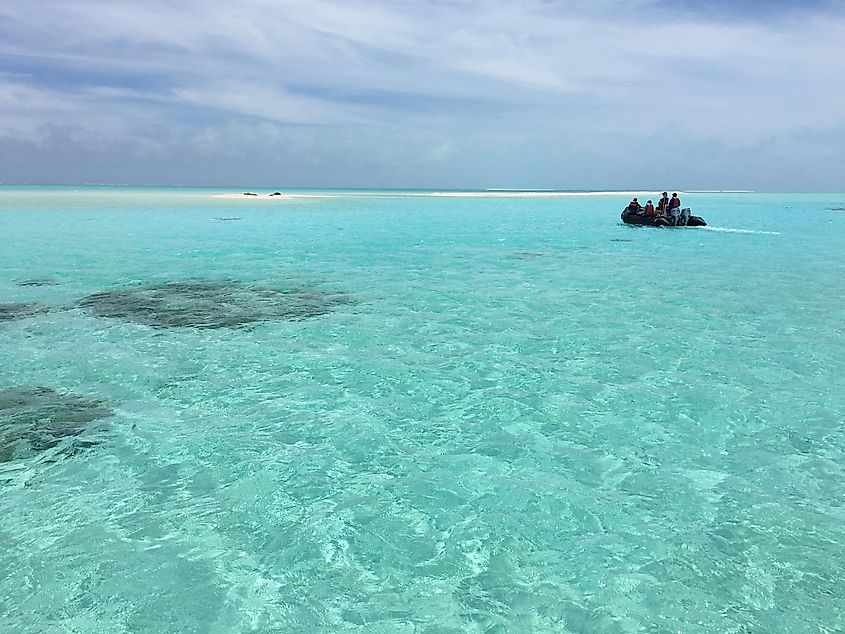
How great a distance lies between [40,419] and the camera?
349 inches

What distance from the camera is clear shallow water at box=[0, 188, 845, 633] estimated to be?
17.1 ft

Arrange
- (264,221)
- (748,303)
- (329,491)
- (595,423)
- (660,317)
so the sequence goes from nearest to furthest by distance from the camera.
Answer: (329,491) → (595,423) → (660,317) → (748,303) → (264,221)

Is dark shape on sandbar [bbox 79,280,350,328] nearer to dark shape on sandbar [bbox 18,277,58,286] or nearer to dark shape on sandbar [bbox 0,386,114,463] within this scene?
dark shape on sandbar [bbox 18,277,58,286]

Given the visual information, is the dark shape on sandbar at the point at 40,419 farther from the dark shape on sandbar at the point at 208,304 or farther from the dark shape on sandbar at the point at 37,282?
the dark shape on sandbar at the point at 37,282

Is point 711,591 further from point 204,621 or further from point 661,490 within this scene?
point 204,621

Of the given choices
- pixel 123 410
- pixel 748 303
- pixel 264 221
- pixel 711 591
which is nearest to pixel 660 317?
pixel 748 303

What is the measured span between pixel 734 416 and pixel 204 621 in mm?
7859

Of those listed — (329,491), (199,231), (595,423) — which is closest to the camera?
(329,491)

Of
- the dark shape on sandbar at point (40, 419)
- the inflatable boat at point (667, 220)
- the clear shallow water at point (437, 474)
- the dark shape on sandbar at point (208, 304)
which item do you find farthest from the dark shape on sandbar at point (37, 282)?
the inflatable boat at point (667, 220)

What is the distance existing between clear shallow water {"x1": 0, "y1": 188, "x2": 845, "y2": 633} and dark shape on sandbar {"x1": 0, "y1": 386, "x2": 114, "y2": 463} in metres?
0.22

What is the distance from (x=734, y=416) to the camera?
923 cm

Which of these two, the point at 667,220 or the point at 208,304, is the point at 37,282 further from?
the point at 667,220

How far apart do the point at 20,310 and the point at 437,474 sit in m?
14.0

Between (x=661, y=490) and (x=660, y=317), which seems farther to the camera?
(x=660, y=317)
